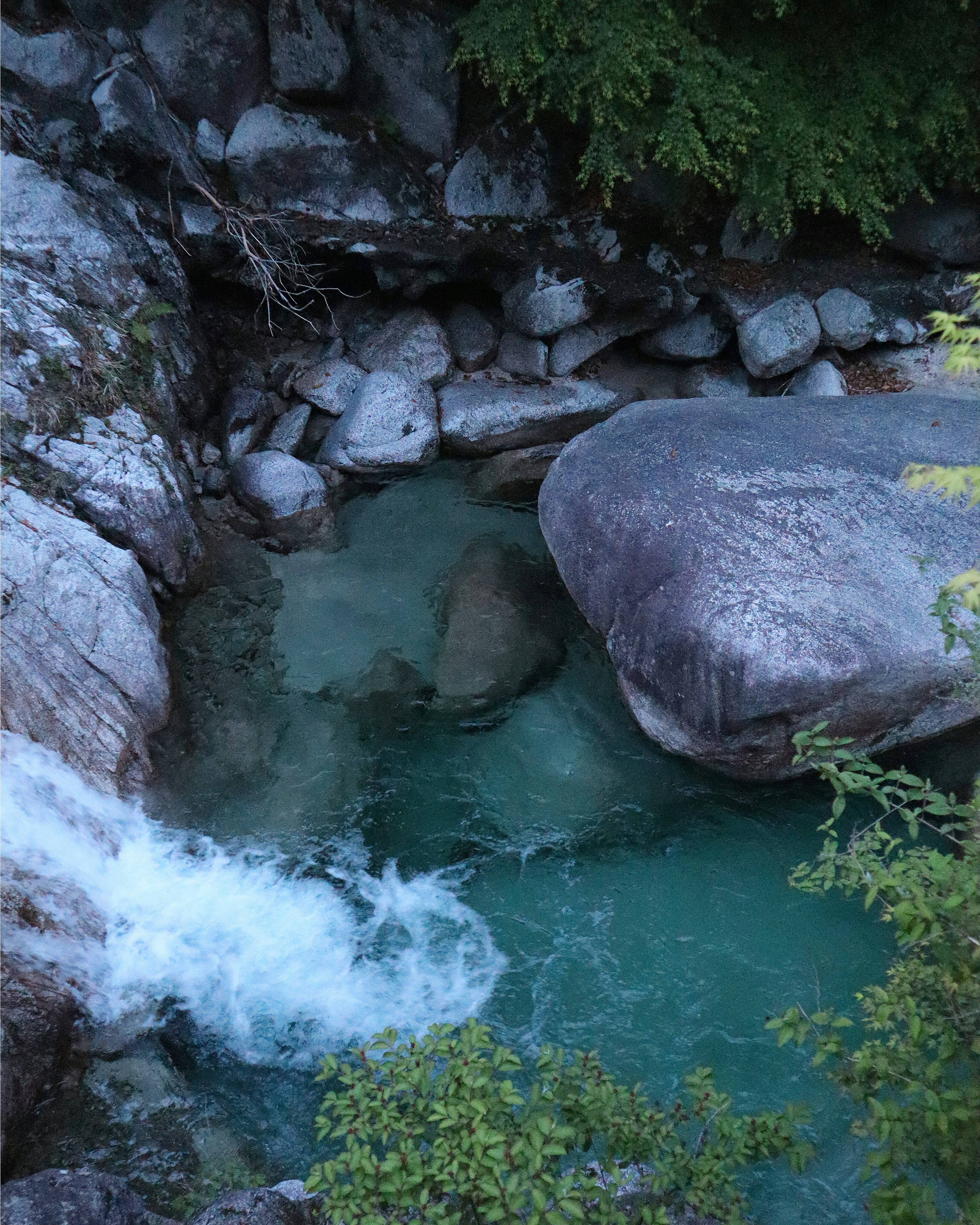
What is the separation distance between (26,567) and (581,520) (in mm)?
4005

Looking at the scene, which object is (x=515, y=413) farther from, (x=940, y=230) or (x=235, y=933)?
(x=235, y=933)

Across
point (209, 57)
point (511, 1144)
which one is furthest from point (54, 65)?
point (511, 1144)

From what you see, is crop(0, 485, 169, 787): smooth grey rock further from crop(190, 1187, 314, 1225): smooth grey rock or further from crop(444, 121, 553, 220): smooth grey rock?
crop(444, 121, 553, 220): smooth grey rock

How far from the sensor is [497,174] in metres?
8.97

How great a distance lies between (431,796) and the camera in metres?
5.97

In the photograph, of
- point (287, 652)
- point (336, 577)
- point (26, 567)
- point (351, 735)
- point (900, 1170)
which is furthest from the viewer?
point (336, 577)

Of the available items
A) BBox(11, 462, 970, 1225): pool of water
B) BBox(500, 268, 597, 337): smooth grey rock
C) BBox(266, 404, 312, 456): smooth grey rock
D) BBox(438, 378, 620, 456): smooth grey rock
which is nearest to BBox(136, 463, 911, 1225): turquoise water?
BBox(11, 462, 970, 1225): pool of water

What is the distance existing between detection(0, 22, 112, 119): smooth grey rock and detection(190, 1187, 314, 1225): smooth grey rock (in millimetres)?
8653

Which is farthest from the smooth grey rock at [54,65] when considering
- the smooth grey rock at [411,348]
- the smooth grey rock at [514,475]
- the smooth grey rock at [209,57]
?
the smooth grey rock at [514,475]

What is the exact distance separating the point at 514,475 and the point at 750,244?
3.68 metres

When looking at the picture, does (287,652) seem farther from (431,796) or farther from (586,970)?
(586,970)

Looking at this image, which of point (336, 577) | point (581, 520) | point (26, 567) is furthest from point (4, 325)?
point (581, 520)

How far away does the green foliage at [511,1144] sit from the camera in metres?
2.62

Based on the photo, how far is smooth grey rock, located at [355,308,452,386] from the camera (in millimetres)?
9172
